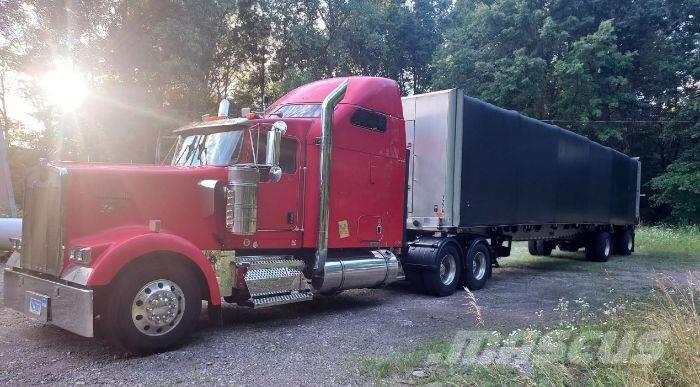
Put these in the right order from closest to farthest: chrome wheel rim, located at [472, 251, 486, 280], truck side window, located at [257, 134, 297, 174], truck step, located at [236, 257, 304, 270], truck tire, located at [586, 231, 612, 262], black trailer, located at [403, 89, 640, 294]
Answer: truck step, located at [236, 257, 304, 270]
truck side window, located at [257, 134, 297, 174]
black trailer, located at [403, 89, 640, 294]
chrome wheel rim, located at [472, 251, 486, 280]
truck tire, located at [586, 231, 612, 262]

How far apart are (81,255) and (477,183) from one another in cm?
703

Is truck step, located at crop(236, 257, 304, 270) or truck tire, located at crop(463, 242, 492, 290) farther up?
truck step, located at crop(236, 257, 304, 270)

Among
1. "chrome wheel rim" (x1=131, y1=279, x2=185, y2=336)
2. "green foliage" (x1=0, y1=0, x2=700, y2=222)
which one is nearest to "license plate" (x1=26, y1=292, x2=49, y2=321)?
"chrome wheel rim" (x1=131, y1=279, x2=185, y2=336)

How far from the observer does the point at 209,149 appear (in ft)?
23.0

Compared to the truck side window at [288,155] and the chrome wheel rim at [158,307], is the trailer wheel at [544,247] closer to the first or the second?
the truck side window at [288,155]

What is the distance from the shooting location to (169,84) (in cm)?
2102

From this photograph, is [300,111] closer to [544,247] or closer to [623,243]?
[544,247]

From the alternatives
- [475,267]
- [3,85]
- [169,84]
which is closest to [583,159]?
[475,267]

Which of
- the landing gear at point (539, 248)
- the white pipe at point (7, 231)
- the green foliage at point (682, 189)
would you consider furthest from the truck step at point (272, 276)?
the green foliage at point (682, 189)

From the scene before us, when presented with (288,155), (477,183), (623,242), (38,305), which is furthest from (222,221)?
(623,242)

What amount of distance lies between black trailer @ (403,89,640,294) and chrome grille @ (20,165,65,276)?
564cm

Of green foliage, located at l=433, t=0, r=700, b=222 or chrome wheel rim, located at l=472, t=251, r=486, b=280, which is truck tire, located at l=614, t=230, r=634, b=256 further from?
green foliage, located at l=433, t=0, r=700, b=222

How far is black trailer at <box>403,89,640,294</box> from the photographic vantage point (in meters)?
9.62

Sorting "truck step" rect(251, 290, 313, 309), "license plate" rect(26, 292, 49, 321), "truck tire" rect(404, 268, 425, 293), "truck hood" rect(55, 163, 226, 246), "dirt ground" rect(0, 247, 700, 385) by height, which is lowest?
"dirt ground" rect(0, 247, 700, 385)
